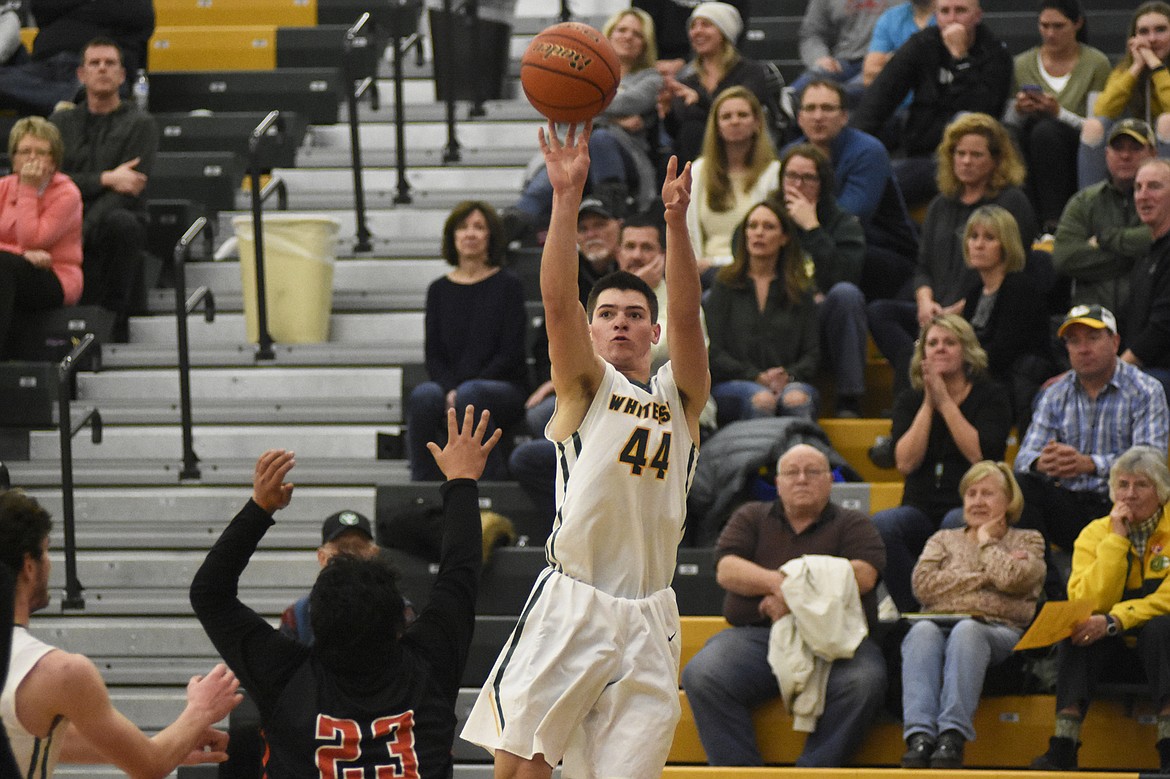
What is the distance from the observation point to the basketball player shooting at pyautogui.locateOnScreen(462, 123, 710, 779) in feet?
17.0

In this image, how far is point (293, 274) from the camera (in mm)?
10281

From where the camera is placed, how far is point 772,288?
892 cm

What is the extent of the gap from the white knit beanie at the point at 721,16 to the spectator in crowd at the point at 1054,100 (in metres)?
1.57

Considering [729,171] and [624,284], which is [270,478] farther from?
[729,171]

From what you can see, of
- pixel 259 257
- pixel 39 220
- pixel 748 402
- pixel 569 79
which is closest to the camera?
pixel 569 79

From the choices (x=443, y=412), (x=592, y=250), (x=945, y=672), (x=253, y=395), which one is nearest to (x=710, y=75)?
(x=592, y=250)

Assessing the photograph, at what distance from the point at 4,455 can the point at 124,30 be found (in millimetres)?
3176

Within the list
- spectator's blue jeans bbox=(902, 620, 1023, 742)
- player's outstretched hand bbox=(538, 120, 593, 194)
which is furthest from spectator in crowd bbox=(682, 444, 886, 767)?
player's outstretched hand bbox=(538, 120, 593, 194)

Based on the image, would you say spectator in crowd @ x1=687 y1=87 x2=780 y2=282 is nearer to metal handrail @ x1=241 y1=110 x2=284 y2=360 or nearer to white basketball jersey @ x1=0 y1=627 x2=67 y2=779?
metal handrail @ x1=241 y1=110 x2=284 y2=360

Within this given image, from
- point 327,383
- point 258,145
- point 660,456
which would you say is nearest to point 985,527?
point 660,456

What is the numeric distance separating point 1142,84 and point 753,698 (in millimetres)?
4457

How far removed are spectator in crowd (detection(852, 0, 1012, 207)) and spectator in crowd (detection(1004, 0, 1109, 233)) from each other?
210 millimetres

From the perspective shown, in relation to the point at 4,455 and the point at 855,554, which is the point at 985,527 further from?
the point at 4,455

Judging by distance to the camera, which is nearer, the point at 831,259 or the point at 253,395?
the point at 831,259
